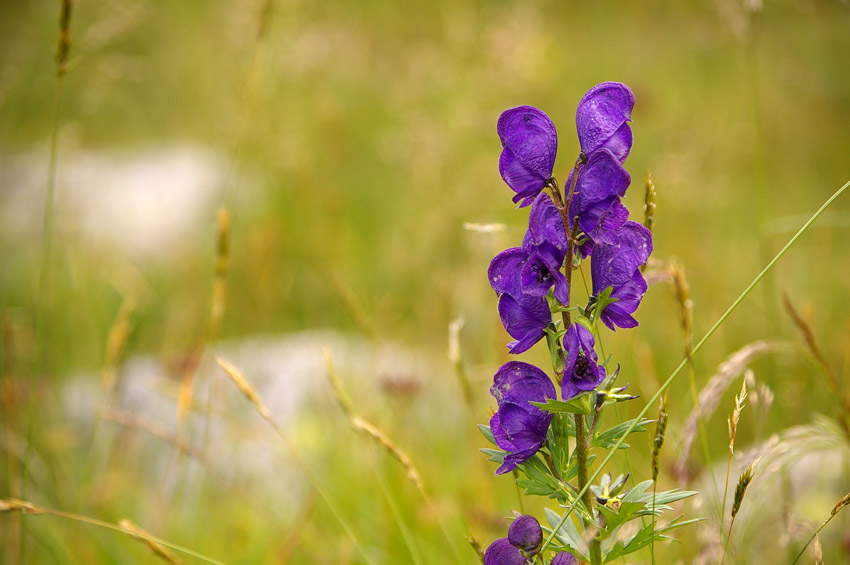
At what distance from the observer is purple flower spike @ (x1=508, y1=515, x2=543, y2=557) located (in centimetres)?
99

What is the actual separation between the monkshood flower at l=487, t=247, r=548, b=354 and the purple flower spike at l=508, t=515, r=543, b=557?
0.86ft

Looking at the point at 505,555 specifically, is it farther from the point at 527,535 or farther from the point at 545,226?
the point at 545,226

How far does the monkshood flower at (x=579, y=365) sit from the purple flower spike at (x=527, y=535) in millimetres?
205

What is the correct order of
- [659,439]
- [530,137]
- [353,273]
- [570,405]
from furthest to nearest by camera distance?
[353,273], [659,439], [530,137], [570,405]

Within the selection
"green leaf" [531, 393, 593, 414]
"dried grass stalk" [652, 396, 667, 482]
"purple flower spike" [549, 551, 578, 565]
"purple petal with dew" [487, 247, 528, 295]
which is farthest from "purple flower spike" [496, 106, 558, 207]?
"purple flower spike" [549, 551, 578, 565]

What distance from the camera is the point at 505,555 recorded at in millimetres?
1008

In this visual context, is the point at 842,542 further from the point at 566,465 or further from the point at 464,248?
the point at 464,248

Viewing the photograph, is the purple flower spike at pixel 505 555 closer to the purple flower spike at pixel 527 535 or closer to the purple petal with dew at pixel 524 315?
the purple flower spike at pixel 527 535

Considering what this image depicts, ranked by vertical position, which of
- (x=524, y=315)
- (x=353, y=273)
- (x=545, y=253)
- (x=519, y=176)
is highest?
(x=519, y=176)

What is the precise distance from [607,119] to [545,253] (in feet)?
0.81

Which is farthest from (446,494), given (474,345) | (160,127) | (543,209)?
(160,127)

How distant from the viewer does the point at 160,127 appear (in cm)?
866

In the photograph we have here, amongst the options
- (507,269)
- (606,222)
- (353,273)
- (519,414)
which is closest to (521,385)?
(519,414)

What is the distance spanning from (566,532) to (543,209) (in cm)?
53
